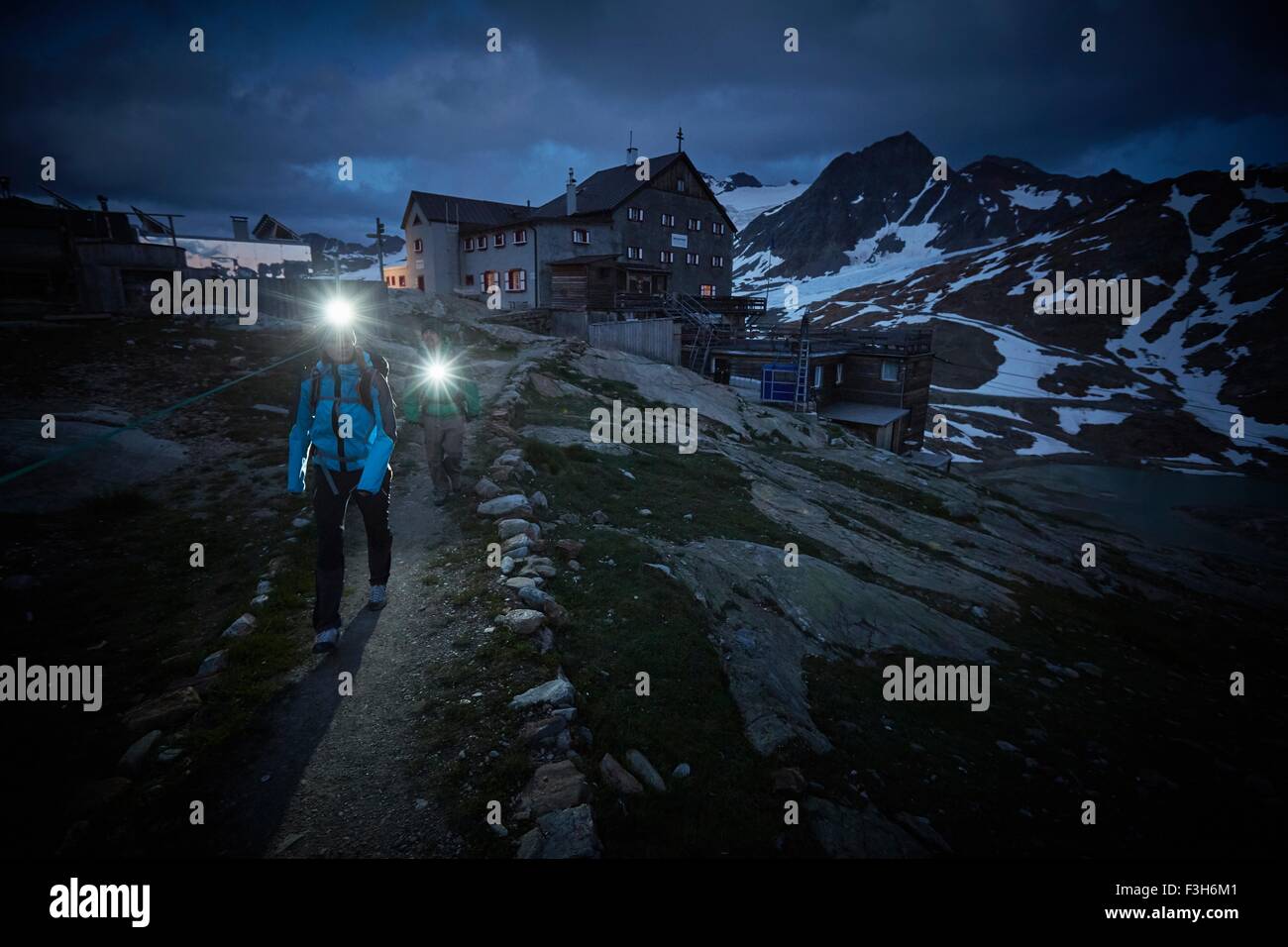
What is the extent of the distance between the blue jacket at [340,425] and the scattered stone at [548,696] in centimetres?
287

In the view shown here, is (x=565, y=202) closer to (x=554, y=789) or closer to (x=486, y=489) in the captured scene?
(x=486, y=489)

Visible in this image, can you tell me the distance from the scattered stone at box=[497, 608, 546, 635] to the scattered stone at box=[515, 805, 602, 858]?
7.56 ft

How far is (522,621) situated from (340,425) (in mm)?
2868

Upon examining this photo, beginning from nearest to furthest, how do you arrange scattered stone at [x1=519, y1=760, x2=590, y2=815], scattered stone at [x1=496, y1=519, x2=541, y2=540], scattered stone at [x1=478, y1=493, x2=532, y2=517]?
scattered stone at [x1=519, y1=760, x2=590, y2=815]
scattered stone at [x1=496, y1=519, x2=541, y2=540]
scattered stone at [x1=478, y1=493, x2=532, y2=517]

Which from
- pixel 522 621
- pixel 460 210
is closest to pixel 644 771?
pixel 522 621

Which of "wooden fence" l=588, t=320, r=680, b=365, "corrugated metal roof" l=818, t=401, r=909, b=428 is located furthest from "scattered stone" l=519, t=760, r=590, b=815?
"corrugated metal roof" l=818, t=401, r=909, b=428

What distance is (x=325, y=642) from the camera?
17.6ft

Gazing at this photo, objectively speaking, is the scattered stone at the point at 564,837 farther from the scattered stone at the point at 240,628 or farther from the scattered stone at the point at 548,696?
the scattered stone at the point at 240,628

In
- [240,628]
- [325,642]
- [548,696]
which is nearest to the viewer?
[548,696]

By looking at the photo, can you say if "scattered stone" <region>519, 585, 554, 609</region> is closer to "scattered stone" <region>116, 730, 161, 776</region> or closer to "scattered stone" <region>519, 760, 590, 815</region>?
"scattered stone" <region>519, 760, 590, 815</region>

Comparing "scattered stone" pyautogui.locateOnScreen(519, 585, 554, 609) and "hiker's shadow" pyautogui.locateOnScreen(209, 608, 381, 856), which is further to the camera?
"scattered stone" pyautogui.locateOnScreen(519, 585, 554, 609)

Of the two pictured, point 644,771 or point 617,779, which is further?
point 644,771

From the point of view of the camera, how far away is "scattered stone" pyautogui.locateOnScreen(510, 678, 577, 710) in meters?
4.68

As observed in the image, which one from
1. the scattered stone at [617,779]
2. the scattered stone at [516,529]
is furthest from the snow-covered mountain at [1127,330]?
the scattered stone at [617,779]
